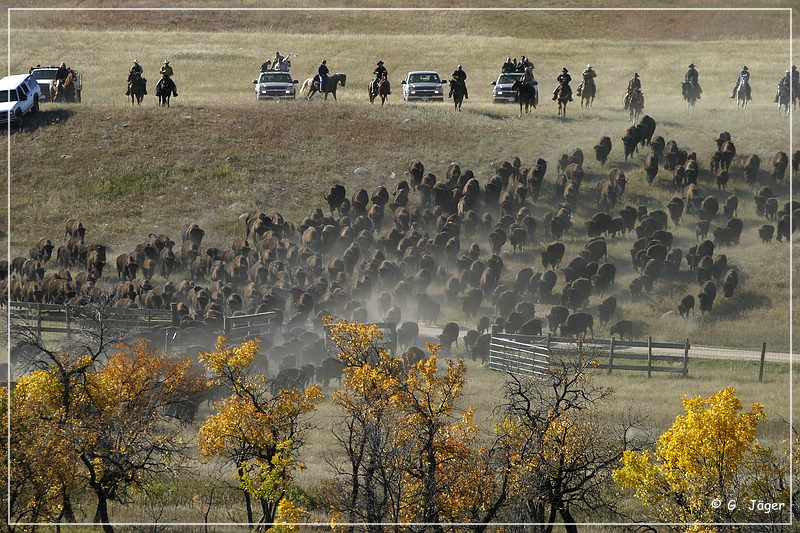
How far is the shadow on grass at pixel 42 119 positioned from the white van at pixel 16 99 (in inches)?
9.6

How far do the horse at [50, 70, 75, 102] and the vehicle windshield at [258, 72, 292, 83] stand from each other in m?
10.2

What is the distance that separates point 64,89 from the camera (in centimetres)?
6512

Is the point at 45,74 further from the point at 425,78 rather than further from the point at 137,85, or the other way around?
the point at 425,78

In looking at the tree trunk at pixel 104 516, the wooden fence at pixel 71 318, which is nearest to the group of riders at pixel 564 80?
the wooden fence at pixel 71 318

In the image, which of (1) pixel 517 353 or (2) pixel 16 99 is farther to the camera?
(2) pixel 16 99

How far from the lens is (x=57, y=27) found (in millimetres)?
77812

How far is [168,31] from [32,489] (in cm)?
5555

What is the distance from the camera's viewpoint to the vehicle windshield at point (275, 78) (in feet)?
214

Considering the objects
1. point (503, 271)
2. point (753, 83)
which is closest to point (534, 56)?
point (753, 83)

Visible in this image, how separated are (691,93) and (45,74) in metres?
35.4

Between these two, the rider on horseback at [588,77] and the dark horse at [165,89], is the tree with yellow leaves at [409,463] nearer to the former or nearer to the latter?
the rider on horseback at [588,77]

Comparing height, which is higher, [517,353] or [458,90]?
[458,90]

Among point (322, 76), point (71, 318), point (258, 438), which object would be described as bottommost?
point (258, 438)

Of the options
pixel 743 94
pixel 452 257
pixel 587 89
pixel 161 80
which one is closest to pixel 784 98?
pixel 743 94
